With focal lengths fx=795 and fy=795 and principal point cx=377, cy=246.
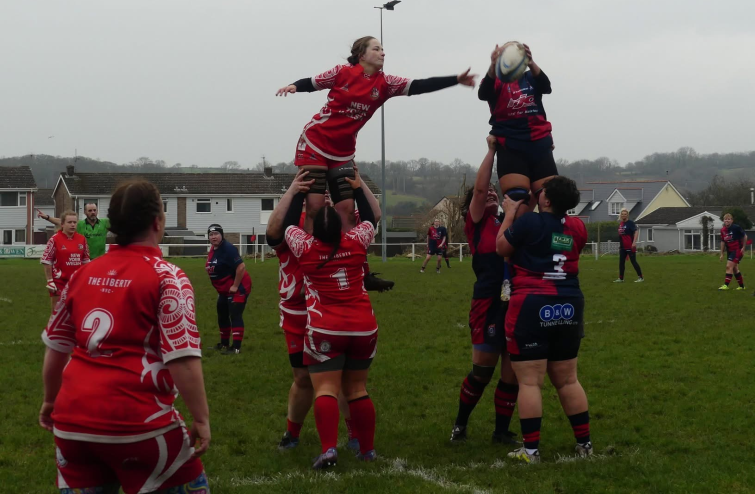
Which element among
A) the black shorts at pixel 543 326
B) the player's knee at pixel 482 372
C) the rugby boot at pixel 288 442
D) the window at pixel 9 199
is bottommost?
the rugby boot at pixel 288 442

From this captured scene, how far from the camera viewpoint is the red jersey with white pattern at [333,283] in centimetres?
555

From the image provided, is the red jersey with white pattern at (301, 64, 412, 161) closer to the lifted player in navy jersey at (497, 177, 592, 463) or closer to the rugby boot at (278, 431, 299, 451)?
the lifted player in navy jersey at (497, 177, 592, 463)

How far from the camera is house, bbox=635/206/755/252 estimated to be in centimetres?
7688

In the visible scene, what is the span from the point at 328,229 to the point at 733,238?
1842cm

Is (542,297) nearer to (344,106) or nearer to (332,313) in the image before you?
(332,313)

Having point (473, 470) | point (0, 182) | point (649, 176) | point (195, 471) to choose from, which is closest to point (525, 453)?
point (473, 470)

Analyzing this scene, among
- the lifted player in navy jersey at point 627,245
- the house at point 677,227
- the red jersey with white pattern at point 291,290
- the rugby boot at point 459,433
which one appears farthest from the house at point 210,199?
the red jersey with white pattern at point 291,290

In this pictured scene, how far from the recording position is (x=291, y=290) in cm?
627

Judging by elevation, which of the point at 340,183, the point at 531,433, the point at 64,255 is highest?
the point at 340,183

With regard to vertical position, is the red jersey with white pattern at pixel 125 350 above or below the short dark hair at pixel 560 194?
below

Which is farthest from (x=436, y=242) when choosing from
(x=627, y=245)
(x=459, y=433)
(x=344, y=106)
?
(x=344, y=106)

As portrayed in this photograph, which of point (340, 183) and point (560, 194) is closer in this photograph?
point (560, 194)

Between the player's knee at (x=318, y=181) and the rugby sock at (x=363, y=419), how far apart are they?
5.45 ft

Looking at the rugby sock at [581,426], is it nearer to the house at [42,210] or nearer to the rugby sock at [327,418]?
the rugby sock at [327,418]
